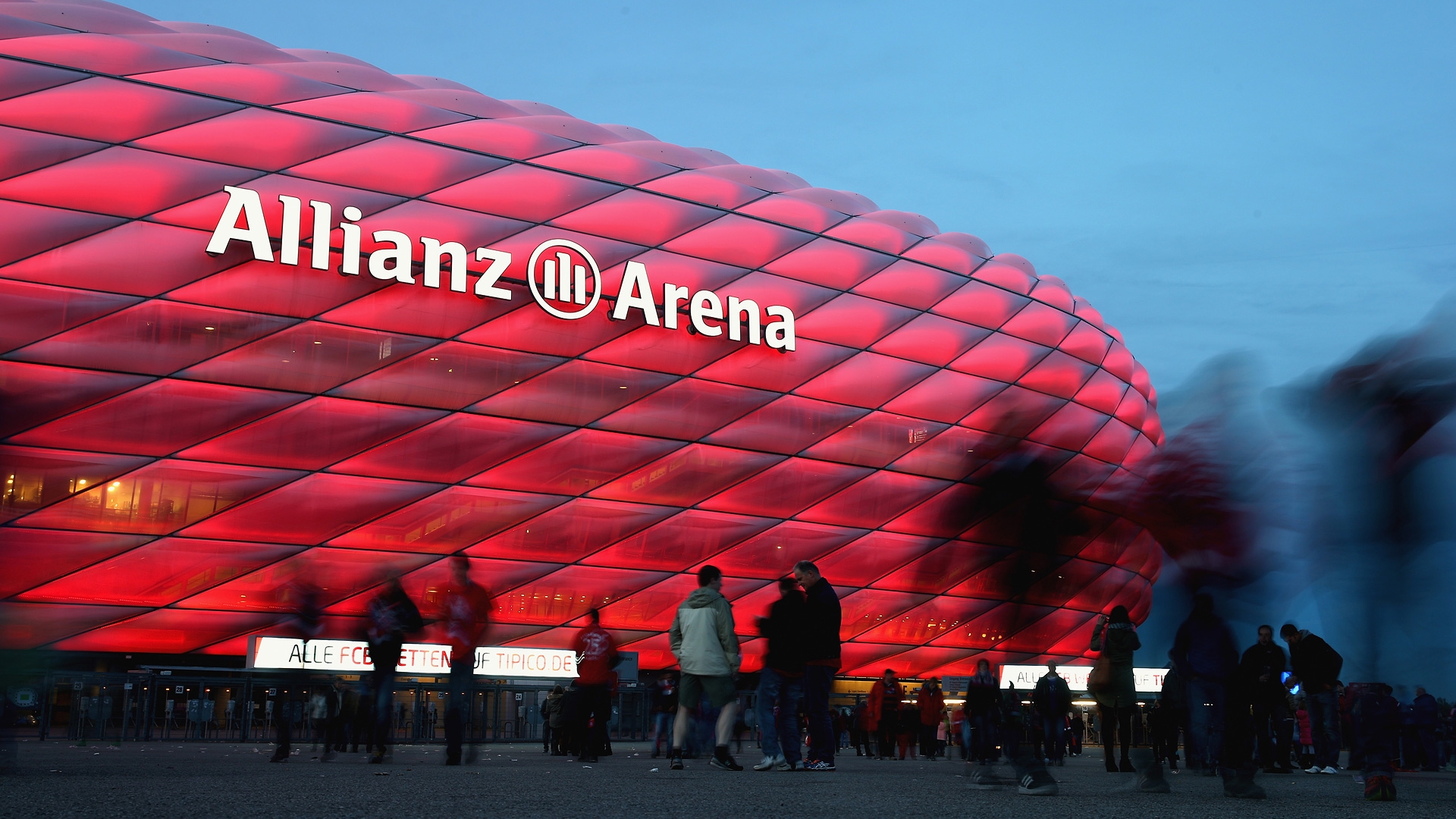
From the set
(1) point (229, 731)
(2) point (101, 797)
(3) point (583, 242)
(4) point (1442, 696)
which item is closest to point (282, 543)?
(1) point (229, 731)

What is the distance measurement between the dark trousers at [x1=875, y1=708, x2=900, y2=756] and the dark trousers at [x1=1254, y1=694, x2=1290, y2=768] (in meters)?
5.01

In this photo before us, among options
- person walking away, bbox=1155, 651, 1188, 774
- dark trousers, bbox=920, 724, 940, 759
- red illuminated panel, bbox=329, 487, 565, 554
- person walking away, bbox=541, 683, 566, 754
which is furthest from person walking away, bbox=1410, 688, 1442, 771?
red illuminated panel, bbox=329, 487, 565, 554

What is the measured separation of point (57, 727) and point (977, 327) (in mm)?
15680

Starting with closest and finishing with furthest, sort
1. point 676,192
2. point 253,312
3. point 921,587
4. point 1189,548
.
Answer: point 1189,548, point 253,312, point 676,192, point 921,587

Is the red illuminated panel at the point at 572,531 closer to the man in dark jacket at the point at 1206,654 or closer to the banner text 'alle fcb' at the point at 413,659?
the banner text 'alle fcb' at the point at 413,659

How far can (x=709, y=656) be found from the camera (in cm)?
852

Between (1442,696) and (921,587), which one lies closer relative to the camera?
(1442,696)

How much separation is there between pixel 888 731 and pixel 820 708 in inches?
331

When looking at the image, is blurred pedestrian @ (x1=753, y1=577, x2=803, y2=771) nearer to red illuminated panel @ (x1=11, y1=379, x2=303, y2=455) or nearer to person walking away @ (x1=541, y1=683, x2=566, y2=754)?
person walking away @ (x1=541, y1=683, x2=566, y2=754)

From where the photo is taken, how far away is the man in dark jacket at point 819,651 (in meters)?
8.15

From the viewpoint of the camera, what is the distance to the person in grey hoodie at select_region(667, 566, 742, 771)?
849 cm

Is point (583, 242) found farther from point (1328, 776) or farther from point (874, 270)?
point (1328, 776)

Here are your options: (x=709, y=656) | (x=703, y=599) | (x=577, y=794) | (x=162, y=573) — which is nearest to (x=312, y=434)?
(x=162, y=573)

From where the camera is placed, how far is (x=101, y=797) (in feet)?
15.6
